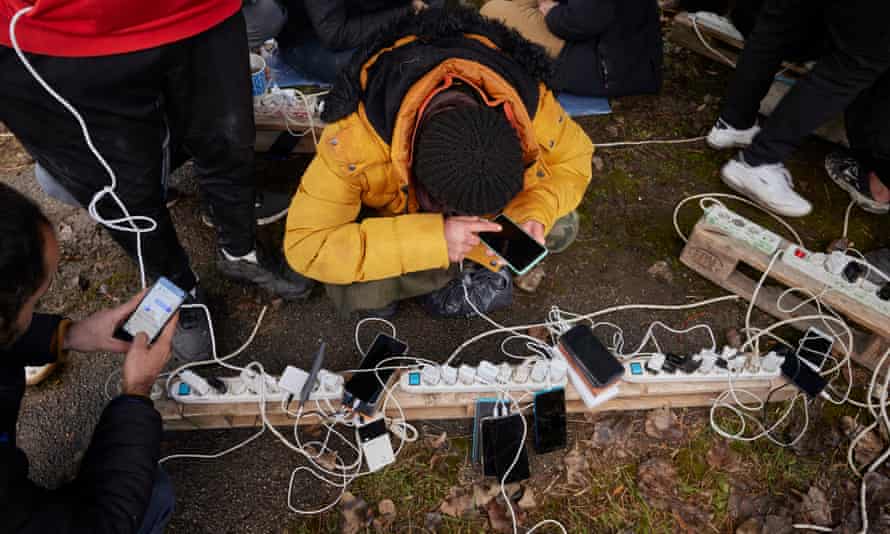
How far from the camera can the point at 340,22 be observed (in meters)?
3.27

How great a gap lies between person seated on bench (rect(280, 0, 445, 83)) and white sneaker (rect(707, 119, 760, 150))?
2.13m

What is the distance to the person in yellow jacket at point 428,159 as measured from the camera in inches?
67.8

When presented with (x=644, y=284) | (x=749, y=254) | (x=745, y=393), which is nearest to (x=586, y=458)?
(x=745, y=393)

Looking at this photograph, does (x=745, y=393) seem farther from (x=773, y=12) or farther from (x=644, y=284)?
(x=773, y=12)

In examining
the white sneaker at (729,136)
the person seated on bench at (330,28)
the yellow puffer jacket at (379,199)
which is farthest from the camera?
the white sneaker at (729,136)

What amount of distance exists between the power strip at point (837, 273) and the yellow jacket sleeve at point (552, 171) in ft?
3.88

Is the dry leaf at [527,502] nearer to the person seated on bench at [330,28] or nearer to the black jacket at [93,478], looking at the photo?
the black jacket at [93,478]

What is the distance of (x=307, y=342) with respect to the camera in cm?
280

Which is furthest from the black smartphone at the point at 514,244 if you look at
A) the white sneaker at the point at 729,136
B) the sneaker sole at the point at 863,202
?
the sneaker sole at the point at 863,202

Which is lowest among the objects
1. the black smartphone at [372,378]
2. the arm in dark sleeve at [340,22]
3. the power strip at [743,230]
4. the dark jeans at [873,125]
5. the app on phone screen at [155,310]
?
the black smartphone at [372,378]

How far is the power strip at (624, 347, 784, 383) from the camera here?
2.40 meters

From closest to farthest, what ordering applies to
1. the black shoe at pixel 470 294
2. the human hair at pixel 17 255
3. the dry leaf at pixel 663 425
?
the human hair at pixel 17 255 → the dry leaf at pixel 663 425 → the black shoe at pixel 470 294

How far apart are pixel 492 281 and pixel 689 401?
1.13 metres

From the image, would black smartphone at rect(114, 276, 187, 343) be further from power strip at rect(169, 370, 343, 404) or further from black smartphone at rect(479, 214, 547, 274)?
black smartphone at rect(479, 214, 547, 274)
